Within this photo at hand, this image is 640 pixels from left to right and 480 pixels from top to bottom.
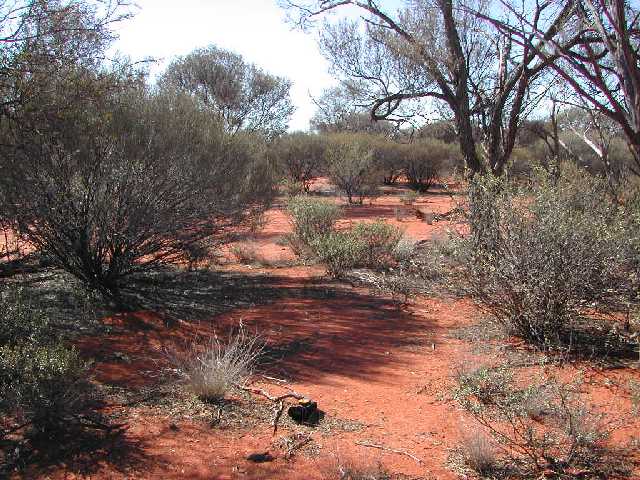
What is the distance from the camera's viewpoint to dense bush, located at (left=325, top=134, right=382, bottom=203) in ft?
77.6

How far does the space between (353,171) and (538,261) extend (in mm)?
17959

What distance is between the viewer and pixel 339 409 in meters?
4.98

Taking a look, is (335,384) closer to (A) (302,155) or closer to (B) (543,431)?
(B) (543,431)

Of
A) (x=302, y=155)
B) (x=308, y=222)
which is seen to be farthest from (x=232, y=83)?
(x=308, y=222)

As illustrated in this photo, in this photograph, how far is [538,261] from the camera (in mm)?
6191

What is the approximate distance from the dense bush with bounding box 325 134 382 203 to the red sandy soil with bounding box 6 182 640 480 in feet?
46.9

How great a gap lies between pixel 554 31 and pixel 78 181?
7080 mm

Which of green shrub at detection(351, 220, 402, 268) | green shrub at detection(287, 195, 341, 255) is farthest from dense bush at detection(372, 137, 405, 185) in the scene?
green shrub at detection(351, 220, 402, 268)

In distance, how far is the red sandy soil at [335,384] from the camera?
386 cm

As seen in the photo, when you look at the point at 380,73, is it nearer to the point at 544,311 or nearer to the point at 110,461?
the point at 544,311

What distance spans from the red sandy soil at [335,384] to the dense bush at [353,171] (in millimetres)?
14299

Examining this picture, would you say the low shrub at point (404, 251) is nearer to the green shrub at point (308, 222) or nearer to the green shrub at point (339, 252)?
the green shrub at point (339, 252)

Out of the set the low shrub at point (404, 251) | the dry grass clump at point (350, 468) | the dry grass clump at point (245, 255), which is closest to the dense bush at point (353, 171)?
the low shrub at point (404, 251)

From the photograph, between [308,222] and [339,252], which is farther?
[308,222]
